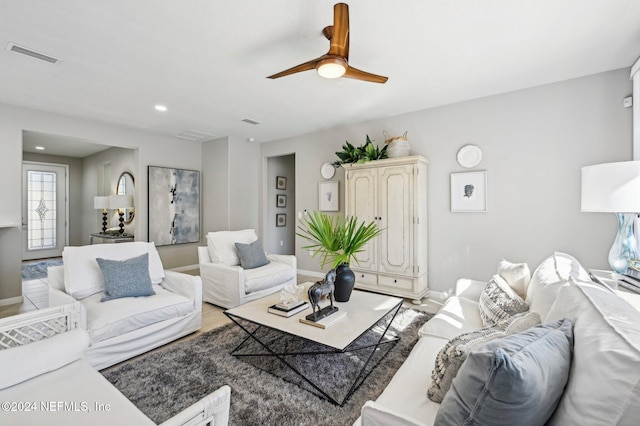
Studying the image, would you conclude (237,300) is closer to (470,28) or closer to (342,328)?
(342,328)

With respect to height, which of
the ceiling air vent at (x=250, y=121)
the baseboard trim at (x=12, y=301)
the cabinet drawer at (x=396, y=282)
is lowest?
the baseboard trim at (x=12, y=301)

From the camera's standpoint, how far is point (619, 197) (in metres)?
1.89

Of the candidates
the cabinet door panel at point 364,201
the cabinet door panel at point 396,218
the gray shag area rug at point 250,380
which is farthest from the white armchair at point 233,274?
the cabinet door panel at point 396,218

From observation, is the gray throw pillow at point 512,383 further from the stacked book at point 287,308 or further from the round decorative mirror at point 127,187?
the round decorative mirror at point 127,187

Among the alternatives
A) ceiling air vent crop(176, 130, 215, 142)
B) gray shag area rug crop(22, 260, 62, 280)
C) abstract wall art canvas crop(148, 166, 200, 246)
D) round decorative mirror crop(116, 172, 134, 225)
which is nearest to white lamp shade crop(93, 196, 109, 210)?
round decorative mirror crop(116, 172, 134, 225)

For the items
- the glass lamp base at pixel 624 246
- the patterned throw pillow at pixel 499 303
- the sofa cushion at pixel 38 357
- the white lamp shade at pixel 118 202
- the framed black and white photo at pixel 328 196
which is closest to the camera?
the sofa cushion at pixel 38 357

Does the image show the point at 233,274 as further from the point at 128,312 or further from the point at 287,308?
the point at 287,308

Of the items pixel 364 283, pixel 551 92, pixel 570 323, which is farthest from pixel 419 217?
pixel 570 323

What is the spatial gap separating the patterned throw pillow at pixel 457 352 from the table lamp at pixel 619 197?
4.05 feet

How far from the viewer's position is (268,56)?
2.67 meters

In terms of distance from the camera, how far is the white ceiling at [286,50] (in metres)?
2.05

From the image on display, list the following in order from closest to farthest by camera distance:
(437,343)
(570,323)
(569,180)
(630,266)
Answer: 1. (570,323)
2. (437,343)
3. (630,266)
4. (569,180)

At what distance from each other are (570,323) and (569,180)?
2.90 m

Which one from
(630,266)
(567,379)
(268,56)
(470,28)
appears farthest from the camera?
(268,56)
